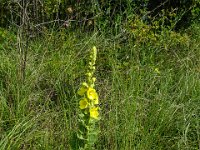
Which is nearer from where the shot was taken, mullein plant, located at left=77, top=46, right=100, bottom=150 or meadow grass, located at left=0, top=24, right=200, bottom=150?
mullein plant, located at left=77, top=46, right=100, bottom=150

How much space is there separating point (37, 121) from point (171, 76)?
48.8 inches

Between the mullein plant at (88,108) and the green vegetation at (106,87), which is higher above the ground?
the mullein plant at (88,108)

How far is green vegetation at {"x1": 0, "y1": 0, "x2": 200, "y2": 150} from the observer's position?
104 inches

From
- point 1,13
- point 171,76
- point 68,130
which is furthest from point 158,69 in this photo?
point 1,13

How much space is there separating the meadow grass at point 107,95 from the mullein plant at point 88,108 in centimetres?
7

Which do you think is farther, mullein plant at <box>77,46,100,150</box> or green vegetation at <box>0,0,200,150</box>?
green vegetation at <box>0,0,200,150</box>

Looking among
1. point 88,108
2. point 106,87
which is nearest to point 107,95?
point 106,87

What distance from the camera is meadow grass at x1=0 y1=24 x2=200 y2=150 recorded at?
8.63 feet

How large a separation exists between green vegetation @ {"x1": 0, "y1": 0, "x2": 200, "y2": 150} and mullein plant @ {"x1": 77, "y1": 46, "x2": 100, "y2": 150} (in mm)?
34

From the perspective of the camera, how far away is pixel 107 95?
293 centimetres

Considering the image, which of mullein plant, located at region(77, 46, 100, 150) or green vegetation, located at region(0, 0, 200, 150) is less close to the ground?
mullein plant, located at region(77, 46, 100, 150)

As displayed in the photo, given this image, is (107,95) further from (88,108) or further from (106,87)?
(88,108)

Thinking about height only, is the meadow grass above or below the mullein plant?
below

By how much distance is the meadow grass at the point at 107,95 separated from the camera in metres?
2.63
